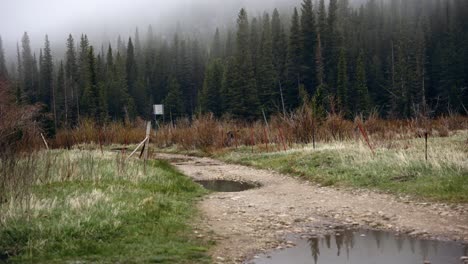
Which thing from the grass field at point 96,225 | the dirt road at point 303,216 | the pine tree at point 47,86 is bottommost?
the dirt road at point 303,216

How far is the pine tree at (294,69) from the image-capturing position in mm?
57031

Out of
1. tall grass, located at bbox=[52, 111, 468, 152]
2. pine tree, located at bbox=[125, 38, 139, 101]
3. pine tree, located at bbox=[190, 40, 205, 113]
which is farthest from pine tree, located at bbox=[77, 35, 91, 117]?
tall grass, located at bbox=[52, 111, 468, 152]

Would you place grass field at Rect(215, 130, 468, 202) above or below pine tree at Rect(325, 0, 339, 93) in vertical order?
below

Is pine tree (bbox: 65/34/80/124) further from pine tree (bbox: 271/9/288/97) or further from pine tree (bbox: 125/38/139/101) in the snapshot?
pine tree (bbox: 271/9/288/97)

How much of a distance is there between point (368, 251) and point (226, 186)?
7539 millimetres

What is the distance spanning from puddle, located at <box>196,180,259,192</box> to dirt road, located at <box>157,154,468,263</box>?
929mm

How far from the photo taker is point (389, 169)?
38.5ft

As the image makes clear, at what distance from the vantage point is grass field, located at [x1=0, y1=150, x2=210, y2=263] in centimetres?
540

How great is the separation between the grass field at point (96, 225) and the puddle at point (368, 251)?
129 centimetres

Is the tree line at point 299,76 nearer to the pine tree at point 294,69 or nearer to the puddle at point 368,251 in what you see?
the pine tree at point 294,69

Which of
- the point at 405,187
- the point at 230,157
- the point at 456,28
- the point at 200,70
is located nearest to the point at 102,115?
the point at 200,70

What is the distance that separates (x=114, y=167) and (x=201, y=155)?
1214 cm

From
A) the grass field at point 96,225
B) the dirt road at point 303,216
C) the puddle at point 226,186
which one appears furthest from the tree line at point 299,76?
the grass field at point 96,225

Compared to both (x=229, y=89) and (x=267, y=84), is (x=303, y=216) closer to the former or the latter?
(x=267, y=84)
